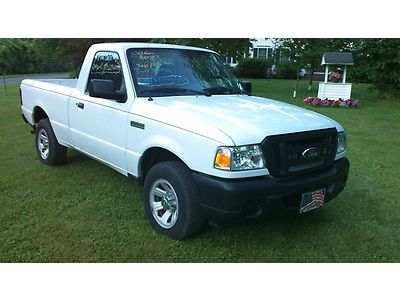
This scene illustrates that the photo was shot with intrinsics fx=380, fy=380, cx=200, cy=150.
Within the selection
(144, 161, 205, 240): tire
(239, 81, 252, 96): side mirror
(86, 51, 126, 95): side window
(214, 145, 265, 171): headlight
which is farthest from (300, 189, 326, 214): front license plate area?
(86, 51, 126, 95): side window

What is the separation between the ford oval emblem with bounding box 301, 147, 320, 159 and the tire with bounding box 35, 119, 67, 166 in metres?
3.85

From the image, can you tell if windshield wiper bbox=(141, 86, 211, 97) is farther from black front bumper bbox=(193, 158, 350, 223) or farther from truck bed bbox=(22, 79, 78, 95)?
truck bed bbox=(22, 79, 78, 95)

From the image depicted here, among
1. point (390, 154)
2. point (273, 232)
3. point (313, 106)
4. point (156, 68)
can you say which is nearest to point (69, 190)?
point (156, 68)

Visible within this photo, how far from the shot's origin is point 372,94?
20719 millimetres

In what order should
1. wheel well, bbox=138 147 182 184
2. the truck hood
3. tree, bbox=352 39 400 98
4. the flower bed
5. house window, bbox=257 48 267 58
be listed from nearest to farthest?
the truck hood < wheel well, bbox=138 147 182 184 < the flower bed < tree, bbox=352 39 400 98 < house window, bbox=257 48 267 58

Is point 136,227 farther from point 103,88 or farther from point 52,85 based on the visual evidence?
point 52,85

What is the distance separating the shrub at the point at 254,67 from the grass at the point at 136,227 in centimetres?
3097

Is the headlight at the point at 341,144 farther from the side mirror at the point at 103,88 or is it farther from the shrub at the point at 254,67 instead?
the shrub at the point at 254,67

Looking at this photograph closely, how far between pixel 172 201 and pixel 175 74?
1.54 m

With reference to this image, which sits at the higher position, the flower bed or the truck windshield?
the truck windshield

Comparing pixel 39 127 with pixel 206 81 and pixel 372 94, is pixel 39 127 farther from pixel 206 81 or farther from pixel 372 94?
pixel 372 94

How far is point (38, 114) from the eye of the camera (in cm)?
611

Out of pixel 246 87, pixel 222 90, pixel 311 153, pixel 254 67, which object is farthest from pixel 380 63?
pixel 254 67

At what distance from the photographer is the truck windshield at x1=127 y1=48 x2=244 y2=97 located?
4.12 metres
